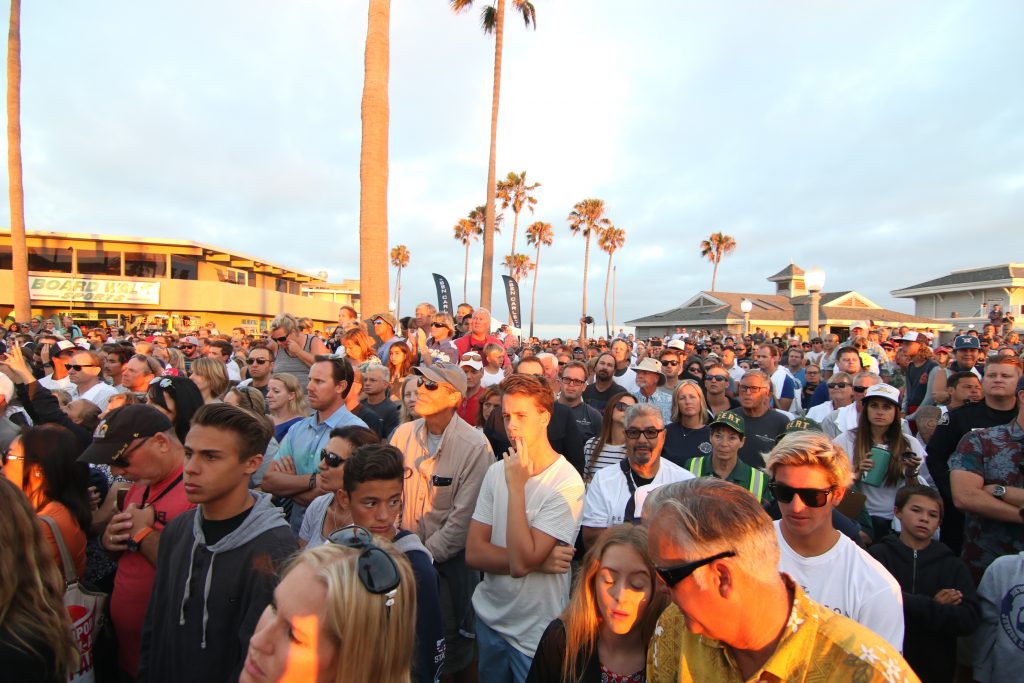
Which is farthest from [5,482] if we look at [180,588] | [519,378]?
[519,378]

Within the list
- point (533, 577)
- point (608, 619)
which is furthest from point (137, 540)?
point (608, 619)

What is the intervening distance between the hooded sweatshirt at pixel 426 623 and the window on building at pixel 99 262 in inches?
1601

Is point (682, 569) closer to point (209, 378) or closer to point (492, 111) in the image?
point (209, 378)

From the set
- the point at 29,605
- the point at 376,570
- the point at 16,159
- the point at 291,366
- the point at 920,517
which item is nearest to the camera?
the point at 376,570

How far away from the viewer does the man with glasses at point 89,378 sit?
6.09 meters

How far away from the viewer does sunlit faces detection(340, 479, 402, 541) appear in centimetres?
269

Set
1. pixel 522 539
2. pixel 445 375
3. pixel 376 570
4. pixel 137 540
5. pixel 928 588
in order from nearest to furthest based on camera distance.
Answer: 1. pixel 376 570
2. pixel 137 540
3. pixel 522 539
4. pixel 928 588
5. pixel 445 375

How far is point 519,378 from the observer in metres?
3.36

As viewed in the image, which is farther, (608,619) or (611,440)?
(611,440)

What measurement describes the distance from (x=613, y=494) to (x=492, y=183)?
16727mm

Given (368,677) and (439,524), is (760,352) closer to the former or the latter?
(439,524)

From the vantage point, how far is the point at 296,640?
1.62m

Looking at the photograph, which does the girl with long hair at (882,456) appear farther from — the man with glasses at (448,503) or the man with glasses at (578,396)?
the man with glasses at (448,503)

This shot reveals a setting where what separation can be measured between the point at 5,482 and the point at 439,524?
7.08 ft
